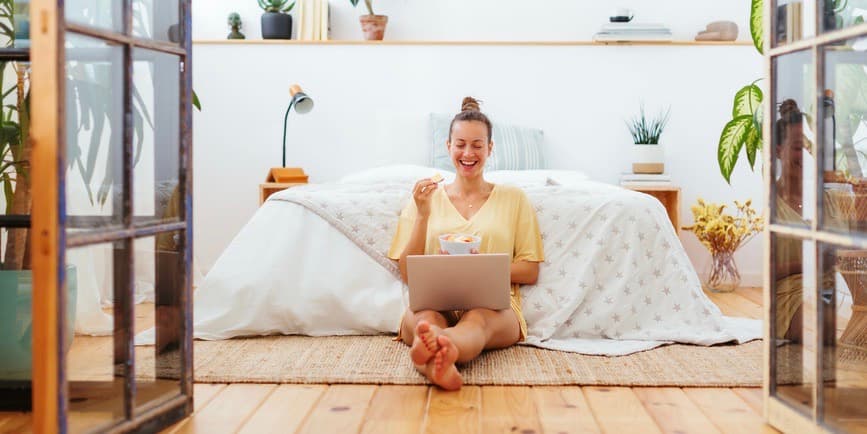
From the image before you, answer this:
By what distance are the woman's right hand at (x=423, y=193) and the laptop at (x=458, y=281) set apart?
267mm

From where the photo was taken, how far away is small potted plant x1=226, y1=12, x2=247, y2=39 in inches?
187

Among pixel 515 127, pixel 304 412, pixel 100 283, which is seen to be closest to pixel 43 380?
pixel 100 283

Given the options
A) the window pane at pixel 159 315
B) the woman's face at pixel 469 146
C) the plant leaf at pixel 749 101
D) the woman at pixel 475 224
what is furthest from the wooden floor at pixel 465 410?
the plant leaf at pixel 749 101

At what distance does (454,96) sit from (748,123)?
6.82 ft

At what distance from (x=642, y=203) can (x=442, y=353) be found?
1.10m

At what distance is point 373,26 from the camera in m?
4.71

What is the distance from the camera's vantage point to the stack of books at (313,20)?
15.6ft

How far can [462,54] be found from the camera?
4.79 metres

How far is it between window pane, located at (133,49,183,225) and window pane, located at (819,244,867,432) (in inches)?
52.0

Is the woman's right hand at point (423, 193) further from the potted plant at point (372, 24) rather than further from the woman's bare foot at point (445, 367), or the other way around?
the potted plant at point (372, 24)

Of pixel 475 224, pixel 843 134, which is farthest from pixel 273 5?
pixel 843 134

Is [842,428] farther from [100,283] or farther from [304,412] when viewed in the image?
[100,283]

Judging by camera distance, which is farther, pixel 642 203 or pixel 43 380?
pixel 642 203

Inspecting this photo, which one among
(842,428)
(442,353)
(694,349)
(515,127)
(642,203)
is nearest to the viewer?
(842,428)
